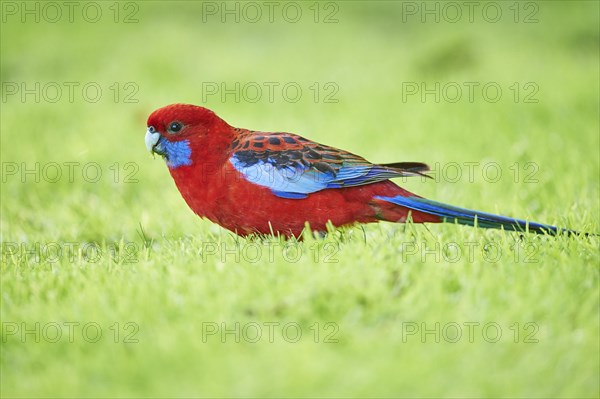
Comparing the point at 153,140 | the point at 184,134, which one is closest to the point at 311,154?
the point at 184,134

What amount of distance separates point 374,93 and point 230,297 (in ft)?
21.8

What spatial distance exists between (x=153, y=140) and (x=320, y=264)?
1494mm

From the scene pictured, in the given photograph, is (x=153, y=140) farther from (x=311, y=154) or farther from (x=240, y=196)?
(x=311, y=154)

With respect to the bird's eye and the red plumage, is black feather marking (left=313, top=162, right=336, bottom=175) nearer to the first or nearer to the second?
the red plumage

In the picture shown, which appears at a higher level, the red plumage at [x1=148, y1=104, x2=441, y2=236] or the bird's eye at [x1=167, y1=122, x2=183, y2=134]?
the bird's eye at [x1=167, y1=122, x2=183, y2=134]

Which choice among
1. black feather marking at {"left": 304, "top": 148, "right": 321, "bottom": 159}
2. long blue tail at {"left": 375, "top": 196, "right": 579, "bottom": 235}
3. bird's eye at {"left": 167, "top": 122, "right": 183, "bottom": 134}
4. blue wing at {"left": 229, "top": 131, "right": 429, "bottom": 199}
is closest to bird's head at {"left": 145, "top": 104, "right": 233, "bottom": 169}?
bird's eye at {"left": 167, "top": 122, "right": 183, "bottom": 134}

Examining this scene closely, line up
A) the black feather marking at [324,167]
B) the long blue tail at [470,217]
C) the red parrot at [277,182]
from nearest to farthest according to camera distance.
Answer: the long blue tail at [470,217] → the red parrot at [277,182] → the black feather marking at [324,167]

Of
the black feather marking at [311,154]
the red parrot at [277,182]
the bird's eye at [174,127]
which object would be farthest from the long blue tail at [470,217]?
A: the bird's eye at [174,127]

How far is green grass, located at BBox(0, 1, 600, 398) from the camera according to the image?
8.45 ft

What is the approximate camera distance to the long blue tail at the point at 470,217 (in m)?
3.71

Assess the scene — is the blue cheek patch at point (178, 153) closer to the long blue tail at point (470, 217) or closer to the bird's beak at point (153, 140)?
the bird's beak at point (153, 140)

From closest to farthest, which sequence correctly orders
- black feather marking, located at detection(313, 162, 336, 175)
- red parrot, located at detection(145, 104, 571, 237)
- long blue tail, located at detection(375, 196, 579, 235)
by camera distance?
long blue tail, located at detection(375, 196, 579, 235), red parrot, located at detection(145, 104, 571, 237), black feather marking, located at detection(313, 162, 336, 175)

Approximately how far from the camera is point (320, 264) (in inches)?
125

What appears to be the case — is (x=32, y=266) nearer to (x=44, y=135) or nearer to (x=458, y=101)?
(x=44, y=135)
